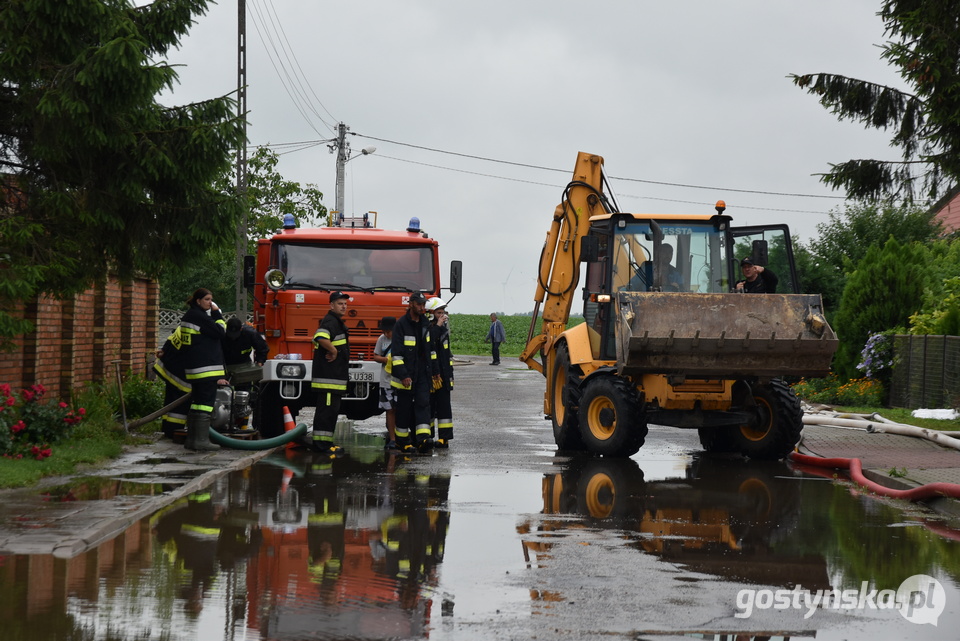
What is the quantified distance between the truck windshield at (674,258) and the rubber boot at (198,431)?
5.18 m

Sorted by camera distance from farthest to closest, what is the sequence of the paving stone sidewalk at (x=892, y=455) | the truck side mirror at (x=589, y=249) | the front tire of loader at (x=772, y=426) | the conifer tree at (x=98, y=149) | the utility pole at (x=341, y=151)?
the utility pole at (x=341, y=151)
the truck side mirror at (x=589, y=249)
the front tire of loader at (x=772, y=426)
the paving stone sidewalk at (x=892, y=455)
the conifer tree at (x=98, y=149)

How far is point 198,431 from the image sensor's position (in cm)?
1334

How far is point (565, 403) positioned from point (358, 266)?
11.4 feet

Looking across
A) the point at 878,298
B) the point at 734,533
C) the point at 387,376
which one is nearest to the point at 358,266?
the point at 387,376

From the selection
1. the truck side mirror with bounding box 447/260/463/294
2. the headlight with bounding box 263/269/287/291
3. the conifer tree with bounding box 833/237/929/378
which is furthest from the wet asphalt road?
the conifer tree with bounding box 833/237/929/378

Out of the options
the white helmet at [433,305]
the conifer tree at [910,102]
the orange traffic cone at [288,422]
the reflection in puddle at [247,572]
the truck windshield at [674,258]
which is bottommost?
the reflection in puddle at [247,572]

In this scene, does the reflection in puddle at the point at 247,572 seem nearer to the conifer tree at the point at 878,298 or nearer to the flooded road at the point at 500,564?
the flooded road at the point at 500,564

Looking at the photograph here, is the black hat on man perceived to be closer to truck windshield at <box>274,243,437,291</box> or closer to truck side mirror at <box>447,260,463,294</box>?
truck windshield at <box>274,243,437,291</box>

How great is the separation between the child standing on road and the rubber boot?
2388mm

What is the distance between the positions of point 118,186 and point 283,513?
181 inches

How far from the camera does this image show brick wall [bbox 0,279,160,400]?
45.8 feet

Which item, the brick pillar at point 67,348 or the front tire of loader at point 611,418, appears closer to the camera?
the front tire of loader at point 611,418

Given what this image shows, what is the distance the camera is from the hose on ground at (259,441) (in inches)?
543

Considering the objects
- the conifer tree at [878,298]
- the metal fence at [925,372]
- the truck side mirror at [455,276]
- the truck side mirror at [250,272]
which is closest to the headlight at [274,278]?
the truck side mirror at [250,272]
